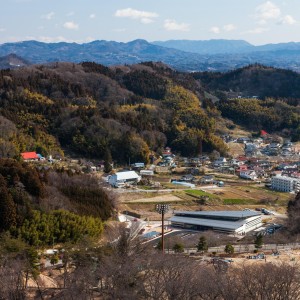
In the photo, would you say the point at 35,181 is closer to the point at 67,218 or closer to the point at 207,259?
the point at 67,218

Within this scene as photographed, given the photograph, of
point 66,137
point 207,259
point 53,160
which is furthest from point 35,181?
point 66,137

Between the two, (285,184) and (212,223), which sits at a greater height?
(212,223)

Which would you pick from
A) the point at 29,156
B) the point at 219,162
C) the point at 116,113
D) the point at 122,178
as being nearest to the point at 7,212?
the point at 122,178

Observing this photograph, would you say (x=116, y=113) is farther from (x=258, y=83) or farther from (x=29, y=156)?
(x=258, y=83)

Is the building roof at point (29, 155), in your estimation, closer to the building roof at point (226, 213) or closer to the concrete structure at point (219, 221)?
the concrete structure at point (219, 221)

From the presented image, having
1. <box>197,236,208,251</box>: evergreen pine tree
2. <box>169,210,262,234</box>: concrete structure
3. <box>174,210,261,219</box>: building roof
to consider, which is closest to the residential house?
<box>169,210,262,234</box>: concrete structure
